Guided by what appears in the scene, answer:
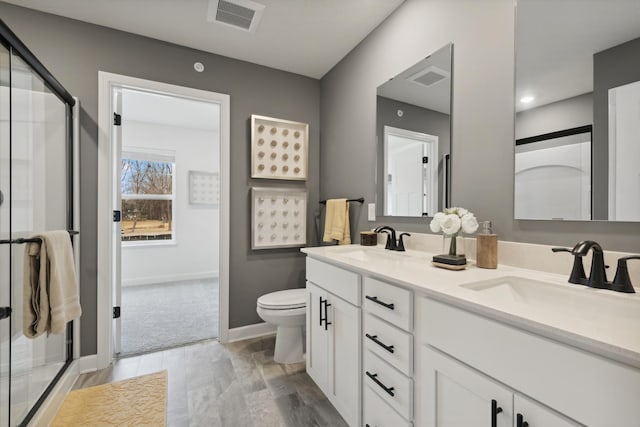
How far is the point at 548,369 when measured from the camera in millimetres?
638

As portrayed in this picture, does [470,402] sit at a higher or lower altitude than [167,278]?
higher

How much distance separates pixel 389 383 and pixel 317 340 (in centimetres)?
65

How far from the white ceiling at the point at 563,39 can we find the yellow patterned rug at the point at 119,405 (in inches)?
94.3

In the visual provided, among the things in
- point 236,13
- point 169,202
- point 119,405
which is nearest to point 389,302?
point 119,405

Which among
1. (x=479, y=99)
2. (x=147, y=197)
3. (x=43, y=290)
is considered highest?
(x=479, y=99)

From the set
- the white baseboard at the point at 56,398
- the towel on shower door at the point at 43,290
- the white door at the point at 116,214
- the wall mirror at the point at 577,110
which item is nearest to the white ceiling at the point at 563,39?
the wall mirror at the point at 577,110

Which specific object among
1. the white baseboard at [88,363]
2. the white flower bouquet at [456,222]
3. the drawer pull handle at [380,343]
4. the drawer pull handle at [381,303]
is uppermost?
the white flower bouquet at [456,222]

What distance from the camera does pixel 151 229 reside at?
4523 mm

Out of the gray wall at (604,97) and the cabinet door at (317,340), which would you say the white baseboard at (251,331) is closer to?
the cabinet door at (317,340)

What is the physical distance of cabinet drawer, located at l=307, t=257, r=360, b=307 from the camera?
4.37ft

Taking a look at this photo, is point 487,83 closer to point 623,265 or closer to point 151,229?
point 623,265

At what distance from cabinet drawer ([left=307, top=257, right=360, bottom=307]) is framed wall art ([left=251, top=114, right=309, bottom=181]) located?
1.09 meters

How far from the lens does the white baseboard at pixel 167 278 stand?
428cm

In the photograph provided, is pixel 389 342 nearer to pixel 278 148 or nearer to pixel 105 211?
pixel 278 148
